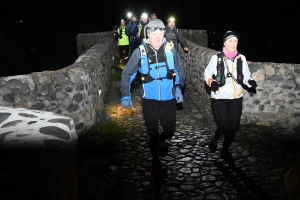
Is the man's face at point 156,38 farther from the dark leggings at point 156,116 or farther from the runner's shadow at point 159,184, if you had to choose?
the runner's shadow at point 159,184

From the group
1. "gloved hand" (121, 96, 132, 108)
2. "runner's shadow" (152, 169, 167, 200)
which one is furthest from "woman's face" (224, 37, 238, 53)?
"runner's shadow" (152, 169, 167, 200)

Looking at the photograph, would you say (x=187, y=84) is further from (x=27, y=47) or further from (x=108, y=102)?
(x=27, y=47)

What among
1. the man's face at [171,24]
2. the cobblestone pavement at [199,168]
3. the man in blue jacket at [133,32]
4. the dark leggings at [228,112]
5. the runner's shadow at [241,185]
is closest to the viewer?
the runner's shadow at [241,185]

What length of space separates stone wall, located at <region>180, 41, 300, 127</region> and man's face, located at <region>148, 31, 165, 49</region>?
2818 millimetres

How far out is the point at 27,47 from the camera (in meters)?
49.9

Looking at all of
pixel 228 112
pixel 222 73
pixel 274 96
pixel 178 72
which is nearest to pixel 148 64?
pixel 178 72

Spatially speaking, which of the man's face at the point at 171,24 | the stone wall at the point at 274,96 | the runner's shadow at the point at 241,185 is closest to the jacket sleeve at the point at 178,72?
the runner's shadow at the point at 241,185

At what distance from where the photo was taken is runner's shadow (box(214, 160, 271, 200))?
13.3 ft

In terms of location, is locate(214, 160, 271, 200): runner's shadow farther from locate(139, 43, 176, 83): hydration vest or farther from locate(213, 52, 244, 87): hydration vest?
locate(139, 43, 176, 83): hydration vest

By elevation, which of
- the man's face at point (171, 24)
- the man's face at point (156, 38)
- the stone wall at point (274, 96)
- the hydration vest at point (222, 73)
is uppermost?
the man's face at point (171, 24)

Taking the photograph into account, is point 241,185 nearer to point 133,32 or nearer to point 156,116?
point 156,116

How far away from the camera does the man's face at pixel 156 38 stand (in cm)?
450

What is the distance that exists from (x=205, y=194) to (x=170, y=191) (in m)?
0.48

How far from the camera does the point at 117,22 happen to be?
64.1 metres
